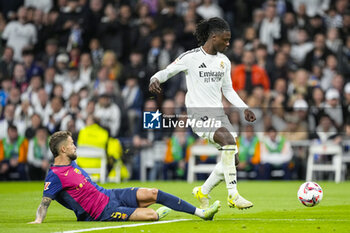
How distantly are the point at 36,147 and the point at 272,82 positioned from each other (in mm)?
6790

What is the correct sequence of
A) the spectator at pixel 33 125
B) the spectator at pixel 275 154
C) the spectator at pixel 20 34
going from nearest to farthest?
1. the spectator at pixel 275 154
2. the spectator at pixel 33 125
3. the spectator at pixel 20 34

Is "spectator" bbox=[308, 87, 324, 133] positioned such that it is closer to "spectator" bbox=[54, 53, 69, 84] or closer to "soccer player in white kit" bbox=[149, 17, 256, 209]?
"spectator" bbox=[54, 53, 69, 84]

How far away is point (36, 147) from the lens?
21.1m

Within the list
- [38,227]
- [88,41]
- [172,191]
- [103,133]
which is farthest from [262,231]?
[88,41]

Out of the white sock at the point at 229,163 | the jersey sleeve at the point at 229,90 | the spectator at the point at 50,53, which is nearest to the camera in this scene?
the white sock at the point at 229,163

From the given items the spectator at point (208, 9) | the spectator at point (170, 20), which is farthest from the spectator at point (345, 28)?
the spectator at point (170, 20)

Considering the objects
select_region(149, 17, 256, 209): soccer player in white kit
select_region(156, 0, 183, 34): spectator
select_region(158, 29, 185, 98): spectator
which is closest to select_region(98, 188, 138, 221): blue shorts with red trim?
select_region(149, 17, 256, 209): soccer player in white kit

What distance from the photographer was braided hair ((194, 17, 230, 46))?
1045 cm

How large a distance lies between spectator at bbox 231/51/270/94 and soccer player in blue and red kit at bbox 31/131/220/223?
1112 cm

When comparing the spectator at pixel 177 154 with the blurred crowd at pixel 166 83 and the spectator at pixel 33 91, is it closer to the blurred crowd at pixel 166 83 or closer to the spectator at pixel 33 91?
the blurred crowd at pixel 166 83

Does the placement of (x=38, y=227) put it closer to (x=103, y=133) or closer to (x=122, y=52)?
(x=103, y=133)

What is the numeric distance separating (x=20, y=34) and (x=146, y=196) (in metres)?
16.0

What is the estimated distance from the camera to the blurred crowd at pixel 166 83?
20000 millimetres

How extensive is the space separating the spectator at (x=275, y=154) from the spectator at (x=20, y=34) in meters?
8.63
